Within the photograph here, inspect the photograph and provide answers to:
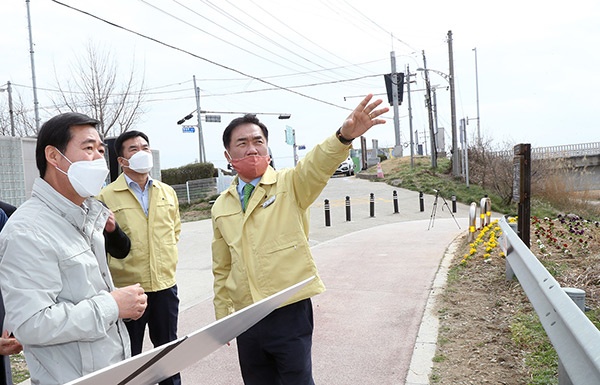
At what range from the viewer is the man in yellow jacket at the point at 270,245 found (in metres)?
2.70

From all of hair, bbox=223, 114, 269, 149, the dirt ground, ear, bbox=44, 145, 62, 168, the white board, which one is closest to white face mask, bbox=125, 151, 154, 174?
hair, bbox=223, 114, 269, 149

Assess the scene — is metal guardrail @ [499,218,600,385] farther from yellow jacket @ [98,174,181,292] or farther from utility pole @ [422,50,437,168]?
utility pole @ [422,50,437,168]

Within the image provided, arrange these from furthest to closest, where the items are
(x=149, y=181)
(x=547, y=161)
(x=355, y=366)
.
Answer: (x=547, y=161)
(x=355, y=366)
(x=149, y=181)

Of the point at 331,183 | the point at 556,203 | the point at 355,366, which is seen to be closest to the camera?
the point at 355,366

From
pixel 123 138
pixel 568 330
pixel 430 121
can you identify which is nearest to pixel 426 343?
pixel 568 330

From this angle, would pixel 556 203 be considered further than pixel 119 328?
Yes

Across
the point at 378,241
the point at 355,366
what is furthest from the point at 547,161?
the point at 355,366

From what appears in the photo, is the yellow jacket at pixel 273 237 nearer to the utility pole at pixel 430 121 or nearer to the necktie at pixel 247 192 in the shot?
the necktie at pixel 247 192

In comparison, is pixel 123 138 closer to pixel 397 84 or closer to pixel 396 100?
pixel 397 84

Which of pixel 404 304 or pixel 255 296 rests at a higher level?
pixel 255 296

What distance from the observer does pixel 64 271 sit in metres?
2.01

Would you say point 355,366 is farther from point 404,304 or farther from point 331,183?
point 331,183

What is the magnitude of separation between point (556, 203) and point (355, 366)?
20.9 metres

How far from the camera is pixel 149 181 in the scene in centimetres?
409
